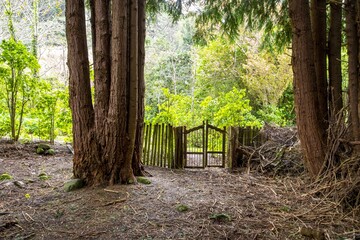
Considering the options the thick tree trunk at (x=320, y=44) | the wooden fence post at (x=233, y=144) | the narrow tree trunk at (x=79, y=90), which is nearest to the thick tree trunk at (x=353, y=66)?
the thick tree trunk at (x=320, y=44)

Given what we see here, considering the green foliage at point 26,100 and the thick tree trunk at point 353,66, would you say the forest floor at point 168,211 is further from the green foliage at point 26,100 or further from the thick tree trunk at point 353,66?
the green foliage at point 26,100

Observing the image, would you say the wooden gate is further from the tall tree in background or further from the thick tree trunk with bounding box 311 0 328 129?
the thick tree trunk with bounding box 311 0 328 129

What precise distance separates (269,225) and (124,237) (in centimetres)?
148

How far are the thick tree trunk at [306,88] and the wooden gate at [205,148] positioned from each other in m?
2.86

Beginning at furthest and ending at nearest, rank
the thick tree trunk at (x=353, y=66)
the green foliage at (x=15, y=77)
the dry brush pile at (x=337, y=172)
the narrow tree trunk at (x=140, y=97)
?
the green foliage at (x=15, y=77)
the narrow tree trunk at (x=140, y=97)
the thick tree trunk at (x=353, y=66)
the dry brush pile at (x=337, y=172)

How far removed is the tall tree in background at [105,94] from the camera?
13.8 ft

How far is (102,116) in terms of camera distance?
430cm

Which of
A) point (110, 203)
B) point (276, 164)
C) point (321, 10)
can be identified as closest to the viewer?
point (110, 203)

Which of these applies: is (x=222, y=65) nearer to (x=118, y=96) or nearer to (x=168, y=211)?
(x=118, y=96)

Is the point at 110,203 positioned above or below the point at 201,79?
below

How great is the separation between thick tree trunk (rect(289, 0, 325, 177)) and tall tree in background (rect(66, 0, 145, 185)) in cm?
232

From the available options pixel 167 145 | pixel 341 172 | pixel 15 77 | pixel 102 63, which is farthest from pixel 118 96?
pixel 15 77

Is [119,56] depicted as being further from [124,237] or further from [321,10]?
[321,10]

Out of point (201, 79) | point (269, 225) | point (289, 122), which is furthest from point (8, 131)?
point (289, 122)
